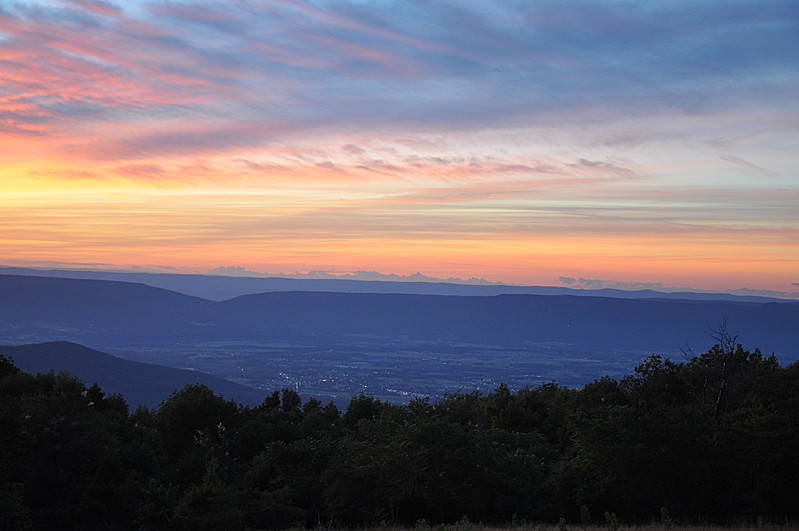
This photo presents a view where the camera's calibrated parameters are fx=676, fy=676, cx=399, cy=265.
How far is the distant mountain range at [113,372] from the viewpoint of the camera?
105m

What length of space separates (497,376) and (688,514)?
156m

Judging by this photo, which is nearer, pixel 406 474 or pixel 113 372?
pixel 406 474

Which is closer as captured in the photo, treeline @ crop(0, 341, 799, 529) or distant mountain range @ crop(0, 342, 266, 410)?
treeline @ crop(0, 341, 799, 529)

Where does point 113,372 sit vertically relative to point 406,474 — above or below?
below

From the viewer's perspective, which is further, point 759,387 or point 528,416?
point 528,416

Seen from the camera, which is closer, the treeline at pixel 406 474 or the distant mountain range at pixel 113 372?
the treeline at pixel 406 474

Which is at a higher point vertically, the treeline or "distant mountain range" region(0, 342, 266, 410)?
the treeline

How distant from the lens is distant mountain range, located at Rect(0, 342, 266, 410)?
10506 centimetres

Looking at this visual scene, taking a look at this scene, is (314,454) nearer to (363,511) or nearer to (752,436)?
(363,511)

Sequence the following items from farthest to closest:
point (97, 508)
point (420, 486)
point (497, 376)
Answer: point (497, 376)
point (420, 486)
point (97, 508)

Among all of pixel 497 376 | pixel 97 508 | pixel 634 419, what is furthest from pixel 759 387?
pixel 497 376

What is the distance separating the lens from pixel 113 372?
115 meters

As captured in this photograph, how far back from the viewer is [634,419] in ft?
68.5

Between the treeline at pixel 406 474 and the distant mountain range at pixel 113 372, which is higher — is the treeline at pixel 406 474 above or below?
above
